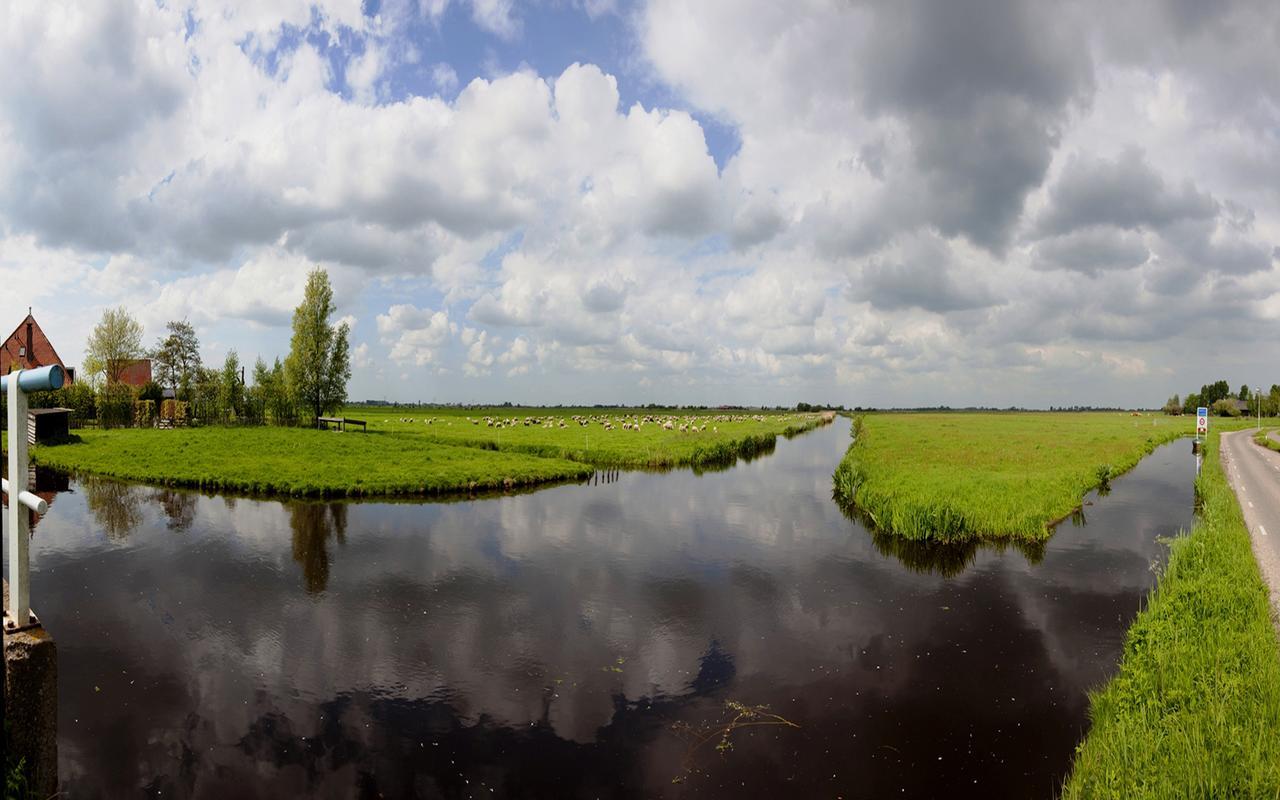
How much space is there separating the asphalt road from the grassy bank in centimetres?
2920

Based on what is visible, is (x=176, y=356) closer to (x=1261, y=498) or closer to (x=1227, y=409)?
(x=1261, y=498)

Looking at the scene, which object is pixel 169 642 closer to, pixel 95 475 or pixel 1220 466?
pixel 95 475

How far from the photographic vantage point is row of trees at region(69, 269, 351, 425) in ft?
202

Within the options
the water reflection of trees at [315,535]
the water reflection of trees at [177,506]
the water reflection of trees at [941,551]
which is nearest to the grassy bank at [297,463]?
the water reflection of trees at [177,506]

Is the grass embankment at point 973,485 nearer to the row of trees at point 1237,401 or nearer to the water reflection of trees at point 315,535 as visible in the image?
the water reflection of trees at point 315,535

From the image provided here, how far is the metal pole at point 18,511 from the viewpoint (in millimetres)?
5527

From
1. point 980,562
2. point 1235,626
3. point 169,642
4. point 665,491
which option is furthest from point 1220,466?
point 169,642

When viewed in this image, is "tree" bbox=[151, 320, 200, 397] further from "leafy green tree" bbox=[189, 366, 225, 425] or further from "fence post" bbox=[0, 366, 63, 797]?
"fence post" bbox=[0, 366, 63, 797]

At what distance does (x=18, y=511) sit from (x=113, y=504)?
26.8 m

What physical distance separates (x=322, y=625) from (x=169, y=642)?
2.71 metres

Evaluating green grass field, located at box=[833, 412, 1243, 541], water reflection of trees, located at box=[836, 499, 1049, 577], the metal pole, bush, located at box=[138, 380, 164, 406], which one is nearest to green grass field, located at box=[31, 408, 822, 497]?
green grass field, located at box=[833, 412, 1243, 541]

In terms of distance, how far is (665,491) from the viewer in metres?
34.7

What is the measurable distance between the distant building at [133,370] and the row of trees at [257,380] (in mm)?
149

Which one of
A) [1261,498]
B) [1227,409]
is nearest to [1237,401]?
[1227,409]
